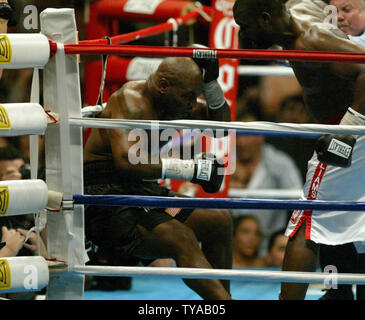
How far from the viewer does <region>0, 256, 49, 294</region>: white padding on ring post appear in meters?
1.68

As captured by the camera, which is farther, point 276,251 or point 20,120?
point 276,251

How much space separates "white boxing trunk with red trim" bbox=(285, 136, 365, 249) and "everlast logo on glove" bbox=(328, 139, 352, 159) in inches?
10.1

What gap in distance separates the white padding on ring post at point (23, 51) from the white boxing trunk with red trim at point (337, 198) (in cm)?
98

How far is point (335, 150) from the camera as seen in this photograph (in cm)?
194

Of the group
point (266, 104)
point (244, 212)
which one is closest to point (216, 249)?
point (244, 212)

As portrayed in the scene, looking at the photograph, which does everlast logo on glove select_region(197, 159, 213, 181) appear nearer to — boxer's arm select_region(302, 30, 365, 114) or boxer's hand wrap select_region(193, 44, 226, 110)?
boxer's hand wrap select_region(193, 44, 226, 110)

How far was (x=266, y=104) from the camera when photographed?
5.00m

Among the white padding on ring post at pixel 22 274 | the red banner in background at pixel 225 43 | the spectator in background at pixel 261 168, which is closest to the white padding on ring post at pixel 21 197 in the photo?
the white padding on ring post at pixel 22 274

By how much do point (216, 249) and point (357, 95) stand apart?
704mm

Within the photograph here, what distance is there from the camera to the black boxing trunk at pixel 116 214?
2.18m

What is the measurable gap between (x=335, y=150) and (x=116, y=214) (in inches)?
28.5

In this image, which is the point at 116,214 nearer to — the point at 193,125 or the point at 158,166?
the point at 158,166

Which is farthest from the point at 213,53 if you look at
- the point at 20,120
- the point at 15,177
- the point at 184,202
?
the point at 15,177

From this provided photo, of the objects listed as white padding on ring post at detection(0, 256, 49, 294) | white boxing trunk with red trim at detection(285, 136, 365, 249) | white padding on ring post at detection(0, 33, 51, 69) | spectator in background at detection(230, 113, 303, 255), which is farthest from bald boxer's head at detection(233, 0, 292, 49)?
spectator in background at detection(230, 113, 303, 255)
